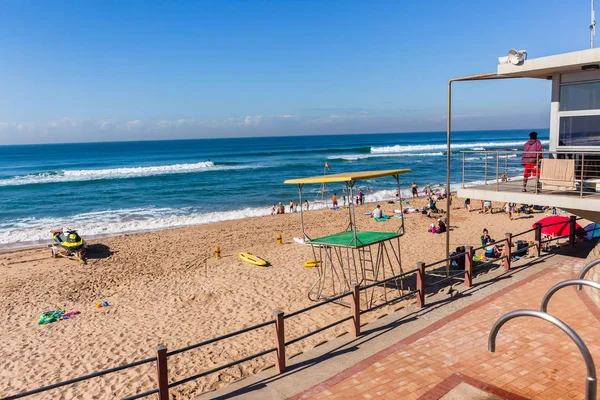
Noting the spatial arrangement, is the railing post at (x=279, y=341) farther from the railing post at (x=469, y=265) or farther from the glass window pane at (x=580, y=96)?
the glass window pane at (x=580, y=96)

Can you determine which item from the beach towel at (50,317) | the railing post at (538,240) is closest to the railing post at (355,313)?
the railing post at (538,240)

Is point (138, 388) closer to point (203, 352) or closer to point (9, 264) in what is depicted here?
point (203, 352)

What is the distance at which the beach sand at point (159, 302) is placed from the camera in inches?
359

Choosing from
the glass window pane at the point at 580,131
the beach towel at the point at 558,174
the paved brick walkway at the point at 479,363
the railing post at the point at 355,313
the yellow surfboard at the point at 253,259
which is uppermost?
the glass window pane at the point at 580,131

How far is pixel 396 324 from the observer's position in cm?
861

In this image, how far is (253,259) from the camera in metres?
17.0

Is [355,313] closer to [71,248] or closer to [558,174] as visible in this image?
[558,174]

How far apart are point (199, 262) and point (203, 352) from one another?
8486mm

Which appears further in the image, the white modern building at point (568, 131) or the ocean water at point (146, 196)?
the ocean water at point (146, 196)

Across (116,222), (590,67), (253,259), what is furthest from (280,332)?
(116,222)

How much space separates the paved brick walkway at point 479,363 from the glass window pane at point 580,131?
3790 millimetres

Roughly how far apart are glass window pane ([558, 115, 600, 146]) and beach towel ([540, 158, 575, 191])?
0.79 m

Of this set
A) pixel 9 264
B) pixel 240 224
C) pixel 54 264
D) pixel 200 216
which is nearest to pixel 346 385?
pixel 54 264

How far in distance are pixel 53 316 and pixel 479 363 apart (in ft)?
37.3
